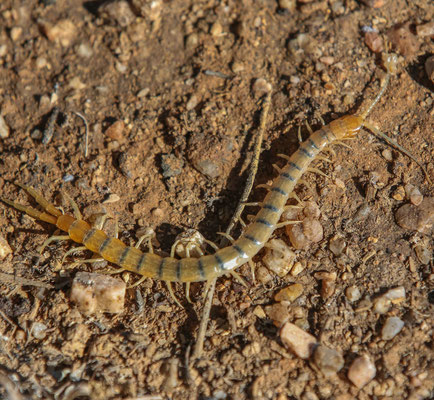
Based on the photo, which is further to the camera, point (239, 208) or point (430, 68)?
point (430, 68)

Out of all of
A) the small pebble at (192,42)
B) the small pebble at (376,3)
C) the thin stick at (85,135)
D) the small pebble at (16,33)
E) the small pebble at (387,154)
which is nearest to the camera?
the small pebble at (387,154)

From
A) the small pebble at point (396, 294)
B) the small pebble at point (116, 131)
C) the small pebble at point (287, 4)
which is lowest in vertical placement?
the small pebble at point (396, 294)

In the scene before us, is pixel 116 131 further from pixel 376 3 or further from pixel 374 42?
pixel 376 3

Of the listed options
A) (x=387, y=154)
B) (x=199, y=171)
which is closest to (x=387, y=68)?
(x=387, y=154)

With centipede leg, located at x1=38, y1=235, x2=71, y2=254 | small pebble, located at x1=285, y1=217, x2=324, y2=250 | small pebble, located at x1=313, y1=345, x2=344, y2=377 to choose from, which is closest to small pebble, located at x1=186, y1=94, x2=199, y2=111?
small pebble, located at x1=285, y1=217, x2=324, y2=250

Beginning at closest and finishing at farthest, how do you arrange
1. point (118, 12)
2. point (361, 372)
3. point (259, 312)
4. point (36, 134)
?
point (361, 372) → point (259, 312) → point (36, 134) → point (118, 12)

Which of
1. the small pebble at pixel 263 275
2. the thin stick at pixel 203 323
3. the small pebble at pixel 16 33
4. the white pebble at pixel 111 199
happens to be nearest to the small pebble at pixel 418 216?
the small pebble at pixel 263 275

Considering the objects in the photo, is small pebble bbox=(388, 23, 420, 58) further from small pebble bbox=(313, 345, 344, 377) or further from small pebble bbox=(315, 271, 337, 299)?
small pebble bbox=(313, 345, 344, 377)

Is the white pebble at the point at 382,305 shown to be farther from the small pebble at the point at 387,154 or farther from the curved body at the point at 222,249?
the small pebble at the point at 387,154
